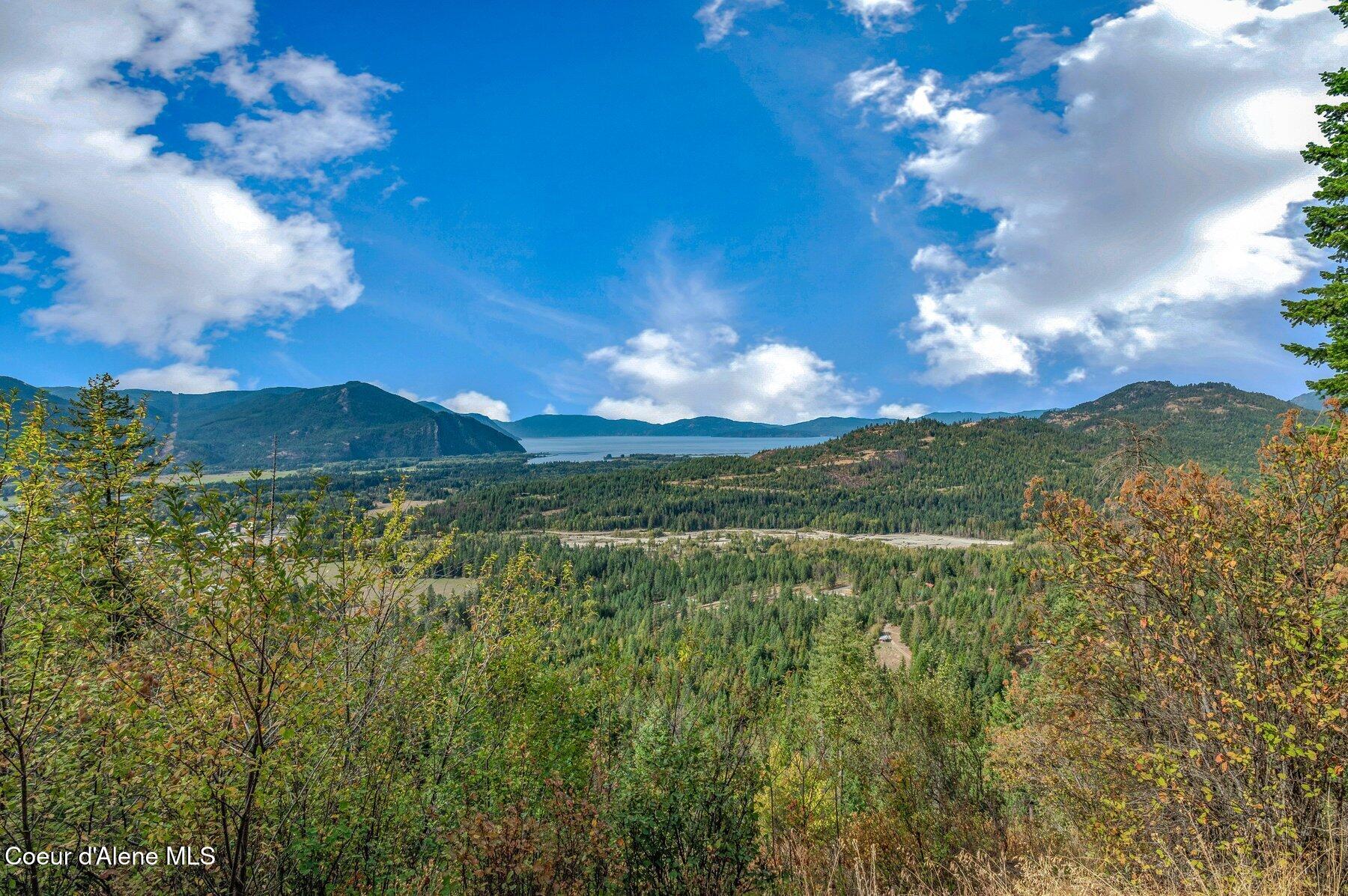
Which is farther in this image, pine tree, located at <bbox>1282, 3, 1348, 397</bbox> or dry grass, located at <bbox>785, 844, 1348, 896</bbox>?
pine tree, located at <bbox>1282, 3, 1348, 397</bbox>

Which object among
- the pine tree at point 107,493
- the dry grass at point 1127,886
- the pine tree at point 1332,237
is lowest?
the dry grass at point 1127,886

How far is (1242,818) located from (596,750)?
9940mm

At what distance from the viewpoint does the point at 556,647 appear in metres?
12.5

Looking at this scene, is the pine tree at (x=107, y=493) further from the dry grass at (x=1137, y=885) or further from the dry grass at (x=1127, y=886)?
the dry grass at (x=1127, y=886)

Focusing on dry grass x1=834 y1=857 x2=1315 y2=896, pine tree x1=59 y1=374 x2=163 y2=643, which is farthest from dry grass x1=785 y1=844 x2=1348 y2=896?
pine tree x1=59 y1=374 x2=163 y2=643

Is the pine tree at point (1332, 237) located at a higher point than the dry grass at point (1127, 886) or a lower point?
higher

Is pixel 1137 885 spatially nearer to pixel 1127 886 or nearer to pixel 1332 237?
pixel 1127 886

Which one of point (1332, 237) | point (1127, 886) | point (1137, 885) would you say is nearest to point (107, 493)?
point (1137, 885)

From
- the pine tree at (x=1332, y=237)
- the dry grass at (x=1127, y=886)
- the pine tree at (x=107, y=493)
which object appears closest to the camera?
the pine tree at (x=107, y=493)

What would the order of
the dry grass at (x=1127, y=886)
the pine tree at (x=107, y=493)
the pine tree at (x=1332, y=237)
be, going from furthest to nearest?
the pine tree at (x=1332, y=237), the dry grass at (x=1127, y=886), the pine tree at (x=107, y=493)

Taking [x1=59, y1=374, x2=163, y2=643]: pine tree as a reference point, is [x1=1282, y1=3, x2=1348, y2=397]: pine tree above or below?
above

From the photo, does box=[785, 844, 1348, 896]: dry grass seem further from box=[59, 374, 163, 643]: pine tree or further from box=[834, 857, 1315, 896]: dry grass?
box=[59, 374, 163, 643]: pine tree

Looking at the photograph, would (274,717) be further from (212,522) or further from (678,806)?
(678,806)

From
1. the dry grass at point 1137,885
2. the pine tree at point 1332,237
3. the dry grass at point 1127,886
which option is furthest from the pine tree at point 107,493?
the pine tree at point 1332,237
